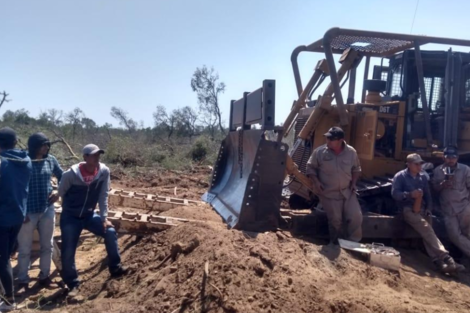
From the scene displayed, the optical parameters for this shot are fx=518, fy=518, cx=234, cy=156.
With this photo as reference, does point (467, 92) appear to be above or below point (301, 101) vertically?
above

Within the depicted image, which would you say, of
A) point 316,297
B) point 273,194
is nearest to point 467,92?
point 273,194

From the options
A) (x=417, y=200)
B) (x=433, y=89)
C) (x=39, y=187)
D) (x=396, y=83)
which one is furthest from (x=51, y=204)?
(x=433, y=89)

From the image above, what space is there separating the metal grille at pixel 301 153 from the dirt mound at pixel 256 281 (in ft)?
7.93

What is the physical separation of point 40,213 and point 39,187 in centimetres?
29

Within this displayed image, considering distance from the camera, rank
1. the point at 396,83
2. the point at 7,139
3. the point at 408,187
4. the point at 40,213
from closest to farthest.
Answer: the point at 7,139 → the point at 40,213 → the point at 408,187 → the point at 396,83

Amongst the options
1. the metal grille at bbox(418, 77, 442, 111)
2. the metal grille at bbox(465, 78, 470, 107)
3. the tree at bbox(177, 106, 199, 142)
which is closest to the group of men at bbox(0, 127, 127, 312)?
the metal grille at bbox(418, 77, 442, 111)

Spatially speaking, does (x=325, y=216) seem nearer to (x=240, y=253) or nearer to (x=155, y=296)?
(x=240, y=253)

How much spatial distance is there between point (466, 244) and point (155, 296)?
4.16 metres

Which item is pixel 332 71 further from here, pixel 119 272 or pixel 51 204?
pixel 51 204

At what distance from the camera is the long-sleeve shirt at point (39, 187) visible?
5.57 metres

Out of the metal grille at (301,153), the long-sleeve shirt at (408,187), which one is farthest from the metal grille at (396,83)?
the long-sleeve shirt at (408,187)

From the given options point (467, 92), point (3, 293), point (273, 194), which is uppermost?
point (467, 92)

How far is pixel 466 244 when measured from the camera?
6.64 m

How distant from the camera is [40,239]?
5.75 m
